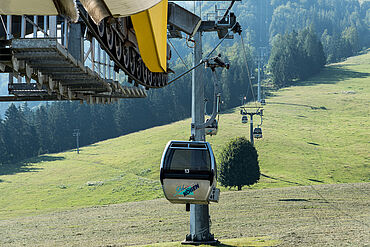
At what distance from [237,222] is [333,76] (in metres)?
133

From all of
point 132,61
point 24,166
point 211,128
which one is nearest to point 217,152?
point 24,166

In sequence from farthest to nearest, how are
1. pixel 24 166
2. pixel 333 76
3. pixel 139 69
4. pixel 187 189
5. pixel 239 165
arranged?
pixel 333 76, pixel 24 166, pixel 239 165, pixel 187 189, pixel 139 69

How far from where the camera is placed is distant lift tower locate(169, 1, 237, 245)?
2148 cm

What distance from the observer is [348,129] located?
92.9 metres

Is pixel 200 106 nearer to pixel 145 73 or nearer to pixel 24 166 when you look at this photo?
pixel 145 73

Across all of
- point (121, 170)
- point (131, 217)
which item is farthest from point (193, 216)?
point (121, 170)

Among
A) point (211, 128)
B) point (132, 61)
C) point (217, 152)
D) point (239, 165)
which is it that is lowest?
point (217, 152)

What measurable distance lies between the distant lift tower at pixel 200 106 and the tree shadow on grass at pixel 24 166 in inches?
2850

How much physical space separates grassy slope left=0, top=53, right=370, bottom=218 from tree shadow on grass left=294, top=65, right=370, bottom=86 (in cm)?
2509

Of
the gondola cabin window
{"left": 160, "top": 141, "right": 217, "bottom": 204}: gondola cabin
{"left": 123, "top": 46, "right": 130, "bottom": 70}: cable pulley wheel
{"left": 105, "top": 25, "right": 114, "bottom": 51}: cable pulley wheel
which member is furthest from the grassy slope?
{"left": 105, "top": 25, "right": 114, "bottom": 51}: cable pulley wheel

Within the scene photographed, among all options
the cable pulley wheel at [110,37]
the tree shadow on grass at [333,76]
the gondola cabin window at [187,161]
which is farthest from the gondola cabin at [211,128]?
the tree shadow on grass at [333,76]

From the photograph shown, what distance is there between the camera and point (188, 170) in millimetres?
15664

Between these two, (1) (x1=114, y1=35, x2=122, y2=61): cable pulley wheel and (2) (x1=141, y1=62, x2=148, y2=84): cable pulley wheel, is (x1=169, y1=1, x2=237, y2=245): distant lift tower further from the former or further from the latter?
(1) (x1=114, y1=35, x2=122, y2=61): cable pulley wheel

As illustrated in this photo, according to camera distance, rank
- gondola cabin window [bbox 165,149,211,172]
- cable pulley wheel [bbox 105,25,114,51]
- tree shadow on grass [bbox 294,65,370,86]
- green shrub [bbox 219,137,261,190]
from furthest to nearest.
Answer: tree shadow on grass [bbox 294,65,370,86] → green shrub [bbox 219,137,261,190] → gondola cabin window [bbox 165,149,211,172] → cable pulley wheel [bbox 105,25,114,51]
